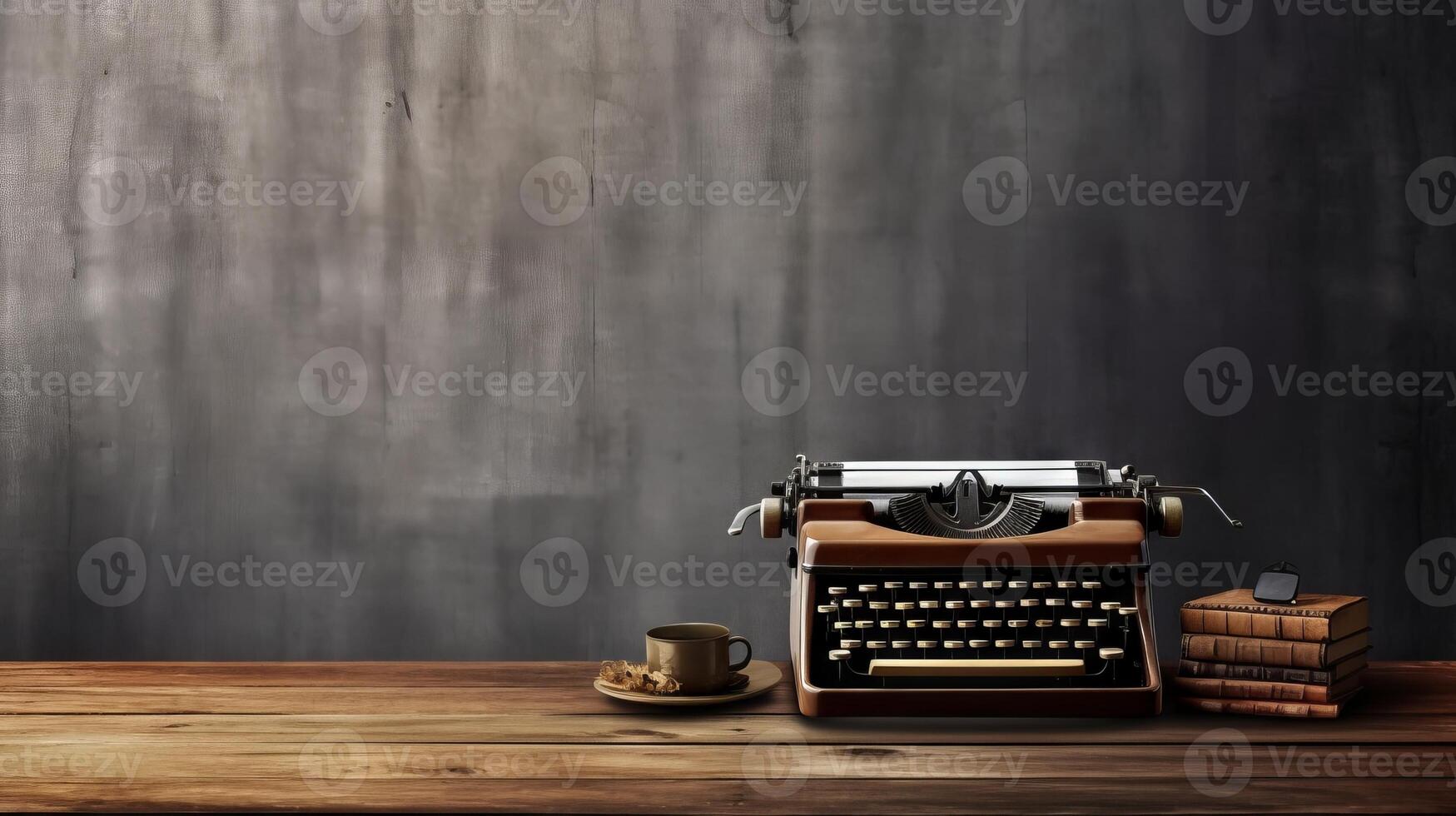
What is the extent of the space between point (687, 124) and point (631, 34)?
27 cm

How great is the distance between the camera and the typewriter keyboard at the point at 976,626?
1.41 m

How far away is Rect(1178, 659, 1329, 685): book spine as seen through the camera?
1.39m

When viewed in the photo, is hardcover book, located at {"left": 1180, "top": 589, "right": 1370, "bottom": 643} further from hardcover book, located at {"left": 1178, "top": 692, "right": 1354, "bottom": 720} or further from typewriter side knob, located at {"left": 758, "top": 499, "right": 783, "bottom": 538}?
typewriter side knob, located at {"left": 758, "top": 499, "right": 783, "bottom": 538}

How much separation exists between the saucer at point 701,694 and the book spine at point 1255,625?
0.63 m

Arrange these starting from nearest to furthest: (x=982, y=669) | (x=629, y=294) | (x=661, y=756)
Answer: (x=661, y=756) → (x=982, y=669) → (x=629, y=294)

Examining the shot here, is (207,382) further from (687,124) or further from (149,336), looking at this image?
(687,124)

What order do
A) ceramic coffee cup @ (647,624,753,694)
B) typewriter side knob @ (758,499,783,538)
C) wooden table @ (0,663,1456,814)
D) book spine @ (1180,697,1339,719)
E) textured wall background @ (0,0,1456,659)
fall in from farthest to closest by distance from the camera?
1. textured wall background @ (0,0,1456,659)
2. typewriter side knob @ (758,499,783,538)
3. ceramic coffee cup @ (647,624,753,694)
4. book spine @ (1180,697,1339,719)
5. wooden table @ (0,663,1456,814)

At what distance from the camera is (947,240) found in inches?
95.7

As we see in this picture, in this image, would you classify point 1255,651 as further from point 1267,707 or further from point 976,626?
point 976,626

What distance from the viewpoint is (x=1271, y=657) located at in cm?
141

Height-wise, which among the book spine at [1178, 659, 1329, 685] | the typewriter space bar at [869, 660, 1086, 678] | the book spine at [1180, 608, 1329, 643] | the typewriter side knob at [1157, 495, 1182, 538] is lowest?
the book spine at [1178, 659, 1329, 685]

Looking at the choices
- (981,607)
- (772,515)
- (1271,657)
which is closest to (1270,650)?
(1271,657)

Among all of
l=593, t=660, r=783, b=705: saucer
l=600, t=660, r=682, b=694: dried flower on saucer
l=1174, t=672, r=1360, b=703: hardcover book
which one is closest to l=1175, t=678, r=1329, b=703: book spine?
l=1174, t=672, r=1360, b=703: hardcover book

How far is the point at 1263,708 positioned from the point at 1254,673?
0.16 ft
